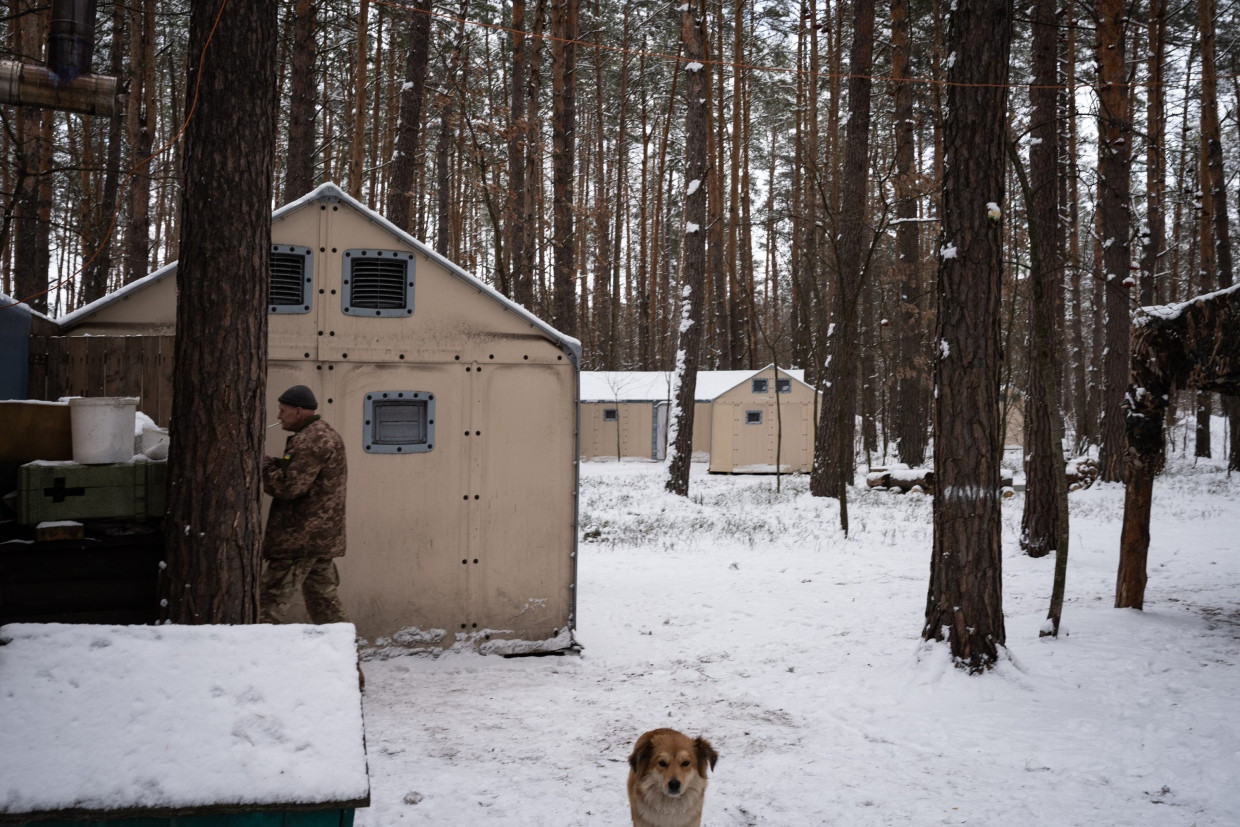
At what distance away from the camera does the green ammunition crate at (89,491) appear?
3.92 meters

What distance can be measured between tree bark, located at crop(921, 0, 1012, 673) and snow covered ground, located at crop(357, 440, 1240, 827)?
0.38m

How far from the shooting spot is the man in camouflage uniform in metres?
5.25

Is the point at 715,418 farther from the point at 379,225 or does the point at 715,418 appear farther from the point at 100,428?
the point at 100,428

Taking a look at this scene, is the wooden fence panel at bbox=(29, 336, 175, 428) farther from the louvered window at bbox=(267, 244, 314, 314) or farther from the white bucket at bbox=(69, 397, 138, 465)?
the white bucket at bbox=(69, 397, 138, 465)

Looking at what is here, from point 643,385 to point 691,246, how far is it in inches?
534

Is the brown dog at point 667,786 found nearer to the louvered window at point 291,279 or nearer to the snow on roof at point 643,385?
the louvered window at point 291,279

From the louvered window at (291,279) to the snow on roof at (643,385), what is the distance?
67.3 ft

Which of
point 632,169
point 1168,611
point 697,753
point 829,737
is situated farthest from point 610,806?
point 632,169

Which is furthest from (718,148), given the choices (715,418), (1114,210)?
(1114,210)

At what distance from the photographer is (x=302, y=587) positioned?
5512mm

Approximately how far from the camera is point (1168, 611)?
23.9 feet

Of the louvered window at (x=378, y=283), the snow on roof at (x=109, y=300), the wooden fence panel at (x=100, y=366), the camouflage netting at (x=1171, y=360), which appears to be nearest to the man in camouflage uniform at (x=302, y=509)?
the wooden fence panel at (x=100, y=366)

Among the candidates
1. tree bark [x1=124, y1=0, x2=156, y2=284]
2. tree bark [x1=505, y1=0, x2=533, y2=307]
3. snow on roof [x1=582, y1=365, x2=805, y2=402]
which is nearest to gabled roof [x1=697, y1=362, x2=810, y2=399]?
snow on roof [x1=582, y1=365, x2=805, y2=402]

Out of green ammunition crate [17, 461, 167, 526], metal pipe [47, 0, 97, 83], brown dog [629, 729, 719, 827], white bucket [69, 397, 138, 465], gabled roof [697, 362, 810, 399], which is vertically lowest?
brown dog [629, 729, 719, 827]
